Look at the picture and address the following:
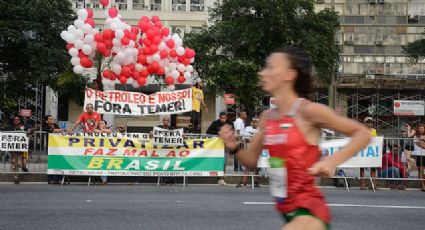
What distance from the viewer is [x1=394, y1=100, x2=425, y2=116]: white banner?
47438 millimetres

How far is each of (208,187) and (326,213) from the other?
1123 centimetres

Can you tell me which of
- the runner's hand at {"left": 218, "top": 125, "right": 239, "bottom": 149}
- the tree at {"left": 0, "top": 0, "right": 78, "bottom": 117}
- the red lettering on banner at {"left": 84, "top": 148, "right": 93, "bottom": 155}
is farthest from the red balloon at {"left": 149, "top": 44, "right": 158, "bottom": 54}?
the runner's hand at {"left": 218, "top": 125, "right": 239, "bottom": 149}

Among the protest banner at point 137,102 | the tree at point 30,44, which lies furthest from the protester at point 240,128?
the tree at point 30,44

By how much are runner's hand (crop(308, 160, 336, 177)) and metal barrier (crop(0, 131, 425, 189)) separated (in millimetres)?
11765

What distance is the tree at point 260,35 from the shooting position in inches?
1607

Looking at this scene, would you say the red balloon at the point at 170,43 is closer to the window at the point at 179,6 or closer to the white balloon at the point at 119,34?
the white balloon at the point at 119,34

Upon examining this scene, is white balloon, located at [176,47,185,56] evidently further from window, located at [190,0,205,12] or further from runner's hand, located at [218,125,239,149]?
window, located at [190,0,205,12]

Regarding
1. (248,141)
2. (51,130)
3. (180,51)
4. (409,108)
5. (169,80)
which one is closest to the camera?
(248,141)

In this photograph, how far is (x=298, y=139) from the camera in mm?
3553

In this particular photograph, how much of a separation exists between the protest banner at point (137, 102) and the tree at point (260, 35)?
74.7ft

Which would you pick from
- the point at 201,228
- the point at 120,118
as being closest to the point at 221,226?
the point at 201,228

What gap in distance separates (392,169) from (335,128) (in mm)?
12877

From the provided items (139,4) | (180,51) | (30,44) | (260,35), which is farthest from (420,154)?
(139,4)

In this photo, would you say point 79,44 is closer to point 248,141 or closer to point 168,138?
point 168,138
